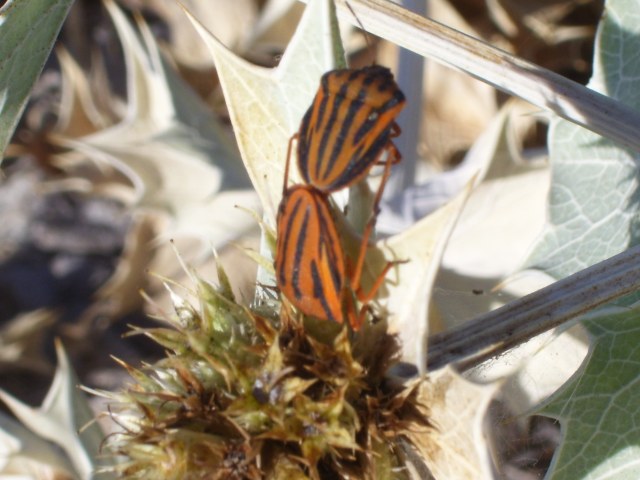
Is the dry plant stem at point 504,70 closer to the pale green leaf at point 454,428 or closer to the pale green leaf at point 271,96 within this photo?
the pale green leaf at point 271,96

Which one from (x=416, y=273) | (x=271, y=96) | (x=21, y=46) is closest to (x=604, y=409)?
(x=416, y=273)

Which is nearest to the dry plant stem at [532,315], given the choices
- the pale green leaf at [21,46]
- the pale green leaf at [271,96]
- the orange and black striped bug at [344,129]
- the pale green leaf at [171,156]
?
the orange and black striped bug at [344,129]

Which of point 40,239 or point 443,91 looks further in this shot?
point 40,239

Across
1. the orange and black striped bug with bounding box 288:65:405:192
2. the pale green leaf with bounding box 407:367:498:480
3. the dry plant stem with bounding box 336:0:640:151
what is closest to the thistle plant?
the pale green leaf with bounding box 407:367:498:480

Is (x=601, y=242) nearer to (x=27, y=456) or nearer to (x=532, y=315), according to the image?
(x=532, y=315)

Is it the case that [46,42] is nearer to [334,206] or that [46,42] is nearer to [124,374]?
[334,206]

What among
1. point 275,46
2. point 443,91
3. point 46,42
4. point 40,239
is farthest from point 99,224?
point 46,42

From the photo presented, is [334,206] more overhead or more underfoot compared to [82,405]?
more overhead
